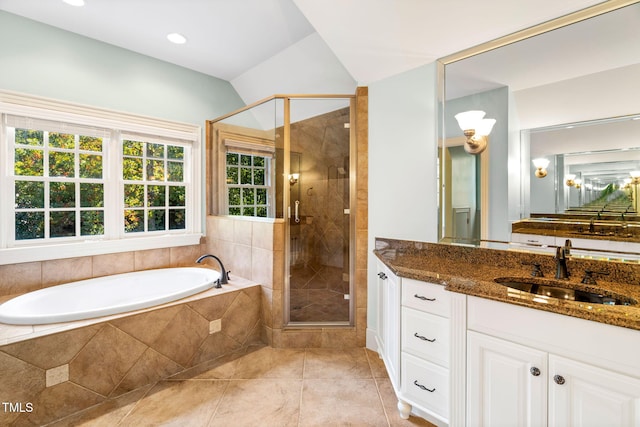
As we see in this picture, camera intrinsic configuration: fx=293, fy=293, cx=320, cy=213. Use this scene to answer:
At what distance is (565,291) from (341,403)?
1.40 meters

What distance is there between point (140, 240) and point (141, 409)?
1688 millimetres

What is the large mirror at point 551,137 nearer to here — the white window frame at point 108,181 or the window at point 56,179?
the white window frame at point 108,181

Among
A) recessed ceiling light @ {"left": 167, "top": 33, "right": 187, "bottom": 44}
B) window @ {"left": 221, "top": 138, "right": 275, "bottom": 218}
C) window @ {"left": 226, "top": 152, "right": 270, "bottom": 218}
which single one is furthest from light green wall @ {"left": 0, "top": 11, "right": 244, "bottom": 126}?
window @ {"left": 226, "top": 152, "right": 270, "bottom": 218}

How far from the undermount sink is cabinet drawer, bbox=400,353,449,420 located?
58cm

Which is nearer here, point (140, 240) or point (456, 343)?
point (456, 343)

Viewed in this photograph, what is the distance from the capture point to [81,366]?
177cm

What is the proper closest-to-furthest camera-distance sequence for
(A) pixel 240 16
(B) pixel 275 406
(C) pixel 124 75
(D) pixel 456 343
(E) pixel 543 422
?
(E) pixel 543 422, (D) pixel 456 343, (B) pixel 275 406, (A) pixel 240 16, (C) pixel 124 75

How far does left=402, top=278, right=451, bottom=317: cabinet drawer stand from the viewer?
4.92ft

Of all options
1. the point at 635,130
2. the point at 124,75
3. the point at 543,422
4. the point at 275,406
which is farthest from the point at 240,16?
the point at 543,422

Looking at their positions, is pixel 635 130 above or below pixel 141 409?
above

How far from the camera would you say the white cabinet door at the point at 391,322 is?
67.5 inches

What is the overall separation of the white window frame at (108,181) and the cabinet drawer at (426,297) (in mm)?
2581

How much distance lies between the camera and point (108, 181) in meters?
2.89

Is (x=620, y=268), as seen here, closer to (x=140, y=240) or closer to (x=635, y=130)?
(x=635, y=130)
